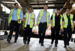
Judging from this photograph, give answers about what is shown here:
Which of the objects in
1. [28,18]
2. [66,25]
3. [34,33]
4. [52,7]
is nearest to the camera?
[66,25]

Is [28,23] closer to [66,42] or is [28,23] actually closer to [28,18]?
[28,18]

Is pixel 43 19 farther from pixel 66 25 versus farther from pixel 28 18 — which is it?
pixel 66 25

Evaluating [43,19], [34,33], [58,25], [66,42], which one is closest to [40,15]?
→ [43,19]

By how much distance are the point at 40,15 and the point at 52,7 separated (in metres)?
8.06

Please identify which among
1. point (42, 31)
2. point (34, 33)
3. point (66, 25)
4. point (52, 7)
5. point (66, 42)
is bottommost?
point (34, 33)

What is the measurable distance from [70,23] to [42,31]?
0.89 m

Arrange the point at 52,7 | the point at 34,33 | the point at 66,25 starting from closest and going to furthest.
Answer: the point at 66,25
the point at 34,33
the point at 52,7

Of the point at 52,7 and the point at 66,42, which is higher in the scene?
the point at 52,7

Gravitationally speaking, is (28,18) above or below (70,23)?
above

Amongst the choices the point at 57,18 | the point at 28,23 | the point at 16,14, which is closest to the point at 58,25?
the point at 57,18

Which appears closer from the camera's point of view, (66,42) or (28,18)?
(66,42)

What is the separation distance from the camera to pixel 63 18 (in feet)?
9.26

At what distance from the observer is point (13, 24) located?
2.95m

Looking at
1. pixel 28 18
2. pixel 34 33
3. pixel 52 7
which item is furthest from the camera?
pixel 52 7
